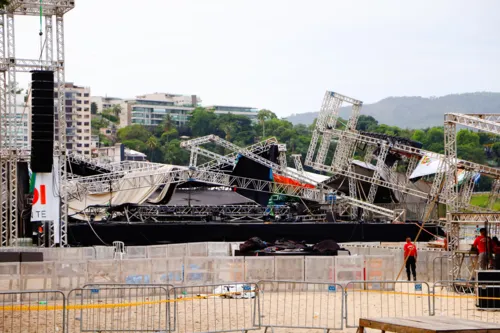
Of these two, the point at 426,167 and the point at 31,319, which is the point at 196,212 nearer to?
the point at 426,167

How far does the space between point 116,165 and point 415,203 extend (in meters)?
17.4

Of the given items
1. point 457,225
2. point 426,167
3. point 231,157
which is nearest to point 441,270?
point 457,225

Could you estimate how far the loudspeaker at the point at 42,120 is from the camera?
31.7 meters

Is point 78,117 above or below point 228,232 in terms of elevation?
above

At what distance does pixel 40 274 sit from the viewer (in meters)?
19.3

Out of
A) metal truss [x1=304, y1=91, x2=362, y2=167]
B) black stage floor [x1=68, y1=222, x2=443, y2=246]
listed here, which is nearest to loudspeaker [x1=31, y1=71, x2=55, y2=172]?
black stage floor [x1=68, y1=222, x2=443, y2=246]

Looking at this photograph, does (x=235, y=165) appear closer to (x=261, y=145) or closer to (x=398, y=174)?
(x=261, y=145)

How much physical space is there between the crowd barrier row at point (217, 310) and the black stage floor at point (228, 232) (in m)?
19.4

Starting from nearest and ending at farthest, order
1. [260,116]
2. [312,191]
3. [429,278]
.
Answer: [429,278]
[312,191]
[260,116]

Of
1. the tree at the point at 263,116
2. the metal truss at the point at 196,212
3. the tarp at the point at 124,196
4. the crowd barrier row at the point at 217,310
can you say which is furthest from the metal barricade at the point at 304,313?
the tree at the point at 263,116

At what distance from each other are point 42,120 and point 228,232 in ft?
37.8

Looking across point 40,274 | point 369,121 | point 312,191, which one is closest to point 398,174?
point 312,191

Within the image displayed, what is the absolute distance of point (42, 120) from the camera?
3181 cm

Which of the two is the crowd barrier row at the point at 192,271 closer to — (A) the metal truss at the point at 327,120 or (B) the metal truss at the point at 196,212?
(B) the metal truss at the point at 196,212
